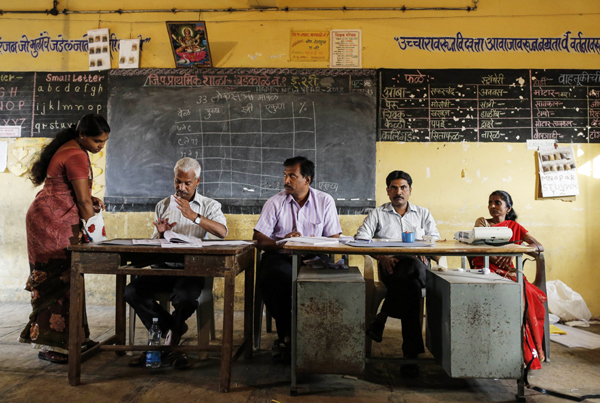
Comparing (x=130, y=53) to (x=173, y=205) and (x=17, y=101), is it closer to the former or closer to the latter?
(x=17, y=101)

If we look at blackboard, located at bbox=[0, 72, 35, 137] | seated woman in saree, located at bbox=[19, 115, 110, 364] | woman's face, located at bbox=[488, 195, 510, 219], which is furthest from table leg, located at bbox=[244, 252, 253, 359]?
blackboard, located at bbox=[0, 72, 35, 137]

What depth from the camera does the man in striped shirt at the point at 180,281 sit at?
95.6 inches

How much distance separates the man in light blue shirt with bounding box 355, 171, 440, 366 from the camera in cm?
242

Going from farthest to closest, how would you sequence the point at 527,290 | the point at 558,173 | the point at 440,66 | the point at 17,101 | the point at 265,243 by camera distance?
the point at 17,101, the point at 440,66, the point at 558,173, the point at 265,243, the point at 527,290

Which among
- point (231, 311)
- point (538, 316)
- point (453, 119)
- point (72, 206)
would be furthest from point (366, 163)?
point (72, 206)

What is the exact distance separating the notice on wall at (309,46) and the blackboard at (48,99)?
1.94 metres

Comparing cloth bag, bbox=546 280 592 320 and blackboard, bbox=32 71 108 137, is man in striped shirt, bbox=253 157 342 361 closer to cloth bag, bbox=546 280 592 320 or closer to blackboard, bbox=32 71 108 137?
cloth bag, bbox=546 280 592 320

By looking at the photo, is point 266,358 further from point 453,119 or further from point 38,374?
point 453,119

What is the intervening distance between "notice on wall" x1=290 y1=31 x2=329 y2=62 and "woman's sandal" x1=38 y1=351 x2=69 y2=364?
3.09 m

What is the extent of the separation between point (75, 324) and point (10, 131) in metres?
3.00

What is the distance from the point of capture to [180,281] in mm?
2508

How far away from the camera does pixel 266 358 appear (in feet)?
8.70

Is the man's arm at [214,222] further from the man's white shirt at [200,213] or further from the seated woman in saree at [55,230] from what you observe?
the seated woman in saree at [55,230]

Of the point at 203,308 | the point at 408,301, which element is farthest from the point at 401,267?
the point at 203,308
